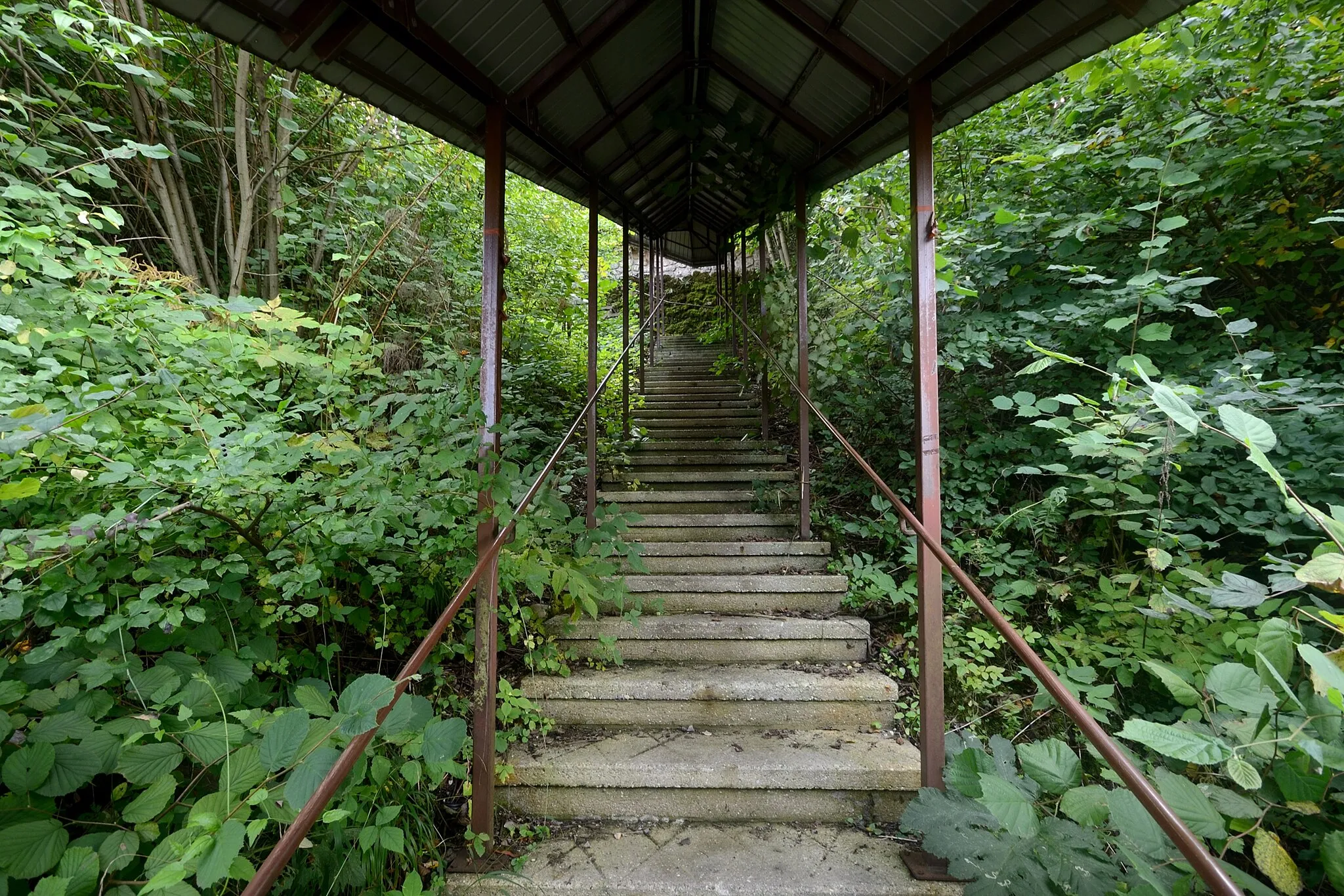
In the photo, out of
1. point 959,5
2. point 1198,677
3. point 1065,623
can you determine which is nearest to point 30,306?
point 959,5

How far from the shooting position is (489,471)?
1.88 meters

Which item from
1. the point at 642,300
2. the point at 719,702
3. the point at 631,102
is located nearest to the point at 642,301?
the point at 642,300

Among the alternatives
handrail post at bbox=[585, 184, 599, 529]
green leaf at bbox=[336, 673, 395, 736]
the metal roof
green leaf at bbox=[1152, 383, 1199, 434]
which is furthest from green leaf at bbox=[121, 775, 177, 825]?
green leaf at bbox=[1152, 383, 1199, 434]

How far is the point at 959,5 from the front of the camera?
1822 mm

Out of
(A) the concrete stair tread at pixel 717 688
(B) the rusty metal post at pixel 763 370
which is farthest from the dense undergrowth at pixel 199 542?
(B) the rusty metal post at pixel 763 370

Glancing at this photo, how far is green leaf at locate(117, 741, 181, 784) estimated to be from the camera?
1173 mm

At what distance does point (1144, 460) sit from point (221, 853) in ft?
10.4

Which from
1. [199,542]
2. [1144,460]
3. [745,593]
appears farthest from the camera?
[745,593]

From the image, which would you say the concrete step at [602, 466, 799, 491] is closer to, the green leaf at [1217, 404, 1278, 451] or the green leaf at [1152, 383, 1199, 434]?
the green leaf at [1152, 383, 1199, 434]

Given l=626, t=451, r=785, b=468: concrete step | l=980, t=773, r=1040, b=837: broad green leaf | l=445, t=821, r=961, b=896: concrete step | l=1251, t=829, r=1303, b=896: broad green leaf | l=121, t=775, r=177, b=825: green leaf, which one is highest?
l=626, t=451, r=785, b=468: concrete step

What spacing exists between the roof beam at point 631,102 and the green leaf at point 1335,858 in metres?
3.83

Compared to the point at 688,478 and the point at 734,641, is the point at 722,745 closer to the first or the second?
the point at 734,641

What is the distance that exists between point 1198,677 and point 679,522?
258cm

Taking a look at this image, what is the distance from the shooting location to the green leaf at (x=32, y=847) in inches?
42.5
